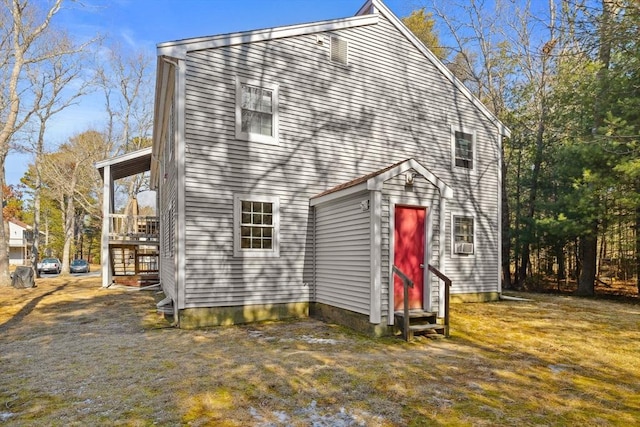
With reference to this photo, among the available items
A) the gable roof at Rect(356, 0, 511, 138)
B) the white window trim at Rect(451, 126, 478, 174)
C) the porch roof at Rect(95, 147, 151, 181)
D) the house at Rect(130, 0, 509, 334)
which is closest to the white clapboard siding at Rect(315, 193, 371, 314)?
the house at Rect(130, 0, 509, 334)

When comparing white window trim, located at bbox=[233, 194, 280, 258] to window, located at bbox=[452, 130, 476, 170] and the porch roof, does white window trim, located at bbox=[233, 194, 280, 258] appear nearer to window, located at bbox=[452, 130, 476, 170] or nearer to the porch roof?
window, located at bbox=[452, 130, 476, 170]

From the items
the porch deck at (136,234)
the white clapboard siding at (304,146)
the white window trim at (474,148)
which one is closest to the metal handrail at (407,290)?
the white clapboard siding at (304,146)

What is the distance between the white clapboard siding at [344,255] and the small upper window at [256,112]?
2.22 meters

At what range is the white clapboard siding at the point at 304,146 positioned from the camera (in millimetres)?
8531

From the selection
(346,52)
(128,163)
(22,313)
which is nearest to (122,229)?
(128,163)

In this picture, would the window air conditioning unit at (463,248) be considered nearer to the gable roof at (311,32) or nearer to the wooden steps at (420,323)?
the gable roof at (311,32)

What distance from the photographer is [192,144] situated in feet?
27.7

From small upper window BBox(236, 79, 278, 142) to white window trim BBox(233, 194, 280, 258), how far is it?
1343 millimetres

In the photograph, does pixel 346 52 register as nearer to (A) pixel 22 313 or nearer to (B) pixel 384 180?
(B) pixel 384 180

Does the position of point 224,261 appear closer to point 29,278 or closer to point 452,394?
point 452,394

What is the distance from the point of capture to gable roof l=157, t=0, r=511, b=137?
Result: 835 centimetres

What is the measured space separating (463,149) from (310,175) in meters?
5.54

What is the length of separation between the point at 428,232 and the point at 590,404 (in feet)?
14.1

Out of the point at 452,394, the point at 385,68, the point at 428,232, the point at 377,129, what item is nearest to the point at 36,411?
the point at 452,394
